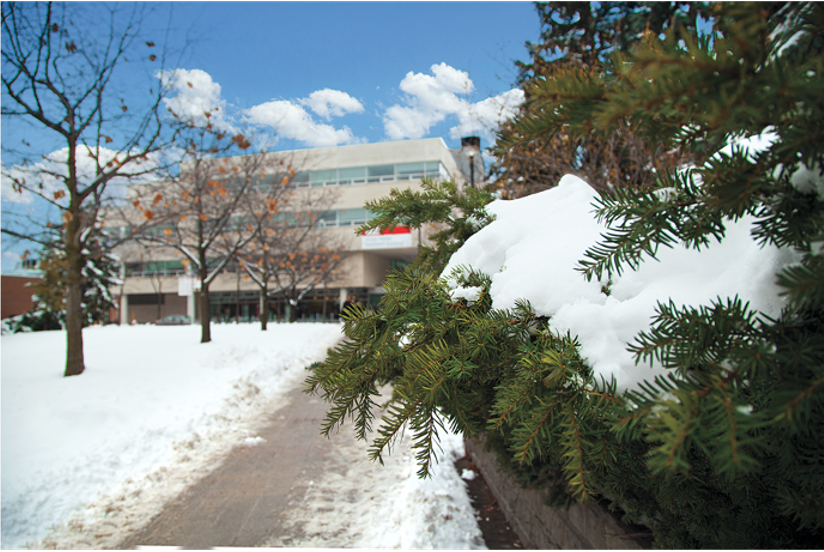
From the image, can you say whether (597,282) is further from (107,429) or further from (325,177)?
(107,429)

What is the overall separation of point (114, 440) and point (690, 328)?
5873mm

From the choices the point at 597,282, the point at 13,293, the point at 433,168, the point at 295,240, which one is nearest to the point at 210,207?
the point at 295,240

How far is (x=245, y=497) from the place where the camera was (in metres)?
4.11

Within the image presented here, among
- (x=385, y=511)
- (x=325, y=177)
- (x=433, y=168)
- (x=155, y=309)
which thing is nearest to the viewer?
(x=433, y=168)

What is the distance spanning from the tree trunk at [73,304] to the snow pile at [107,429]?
277mm

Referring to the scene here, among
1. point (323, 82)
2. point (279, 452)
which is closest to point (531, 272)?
point (323, 82)

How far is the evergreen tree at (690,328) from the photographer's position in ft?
1.45

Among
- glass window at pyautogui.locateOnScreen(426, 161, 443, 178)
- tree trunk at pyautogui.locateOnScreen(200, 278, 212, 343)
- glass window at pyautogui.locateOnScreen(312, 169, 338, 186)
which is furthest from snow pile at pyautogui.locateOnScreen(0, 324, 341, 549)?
tree trunk at pyautogui.locateOnScreen(200, 278, 212, 343)

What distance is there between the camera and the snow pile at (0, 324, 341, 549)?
1.91 m

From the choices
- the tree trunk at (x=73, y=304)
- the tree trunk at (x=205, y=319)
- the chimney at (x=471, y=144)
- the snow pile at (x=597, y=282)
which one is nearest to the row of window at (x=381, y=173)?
the snow pile at (x=597, y=282)

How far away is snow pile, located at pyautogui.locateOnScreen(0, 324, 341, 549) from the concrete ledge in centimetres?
178

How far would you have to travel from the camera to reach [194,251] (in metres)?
14.0

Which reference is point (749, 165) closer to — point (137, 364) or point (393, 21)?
point (393, 21)

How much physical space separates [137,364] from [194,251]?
796cm
